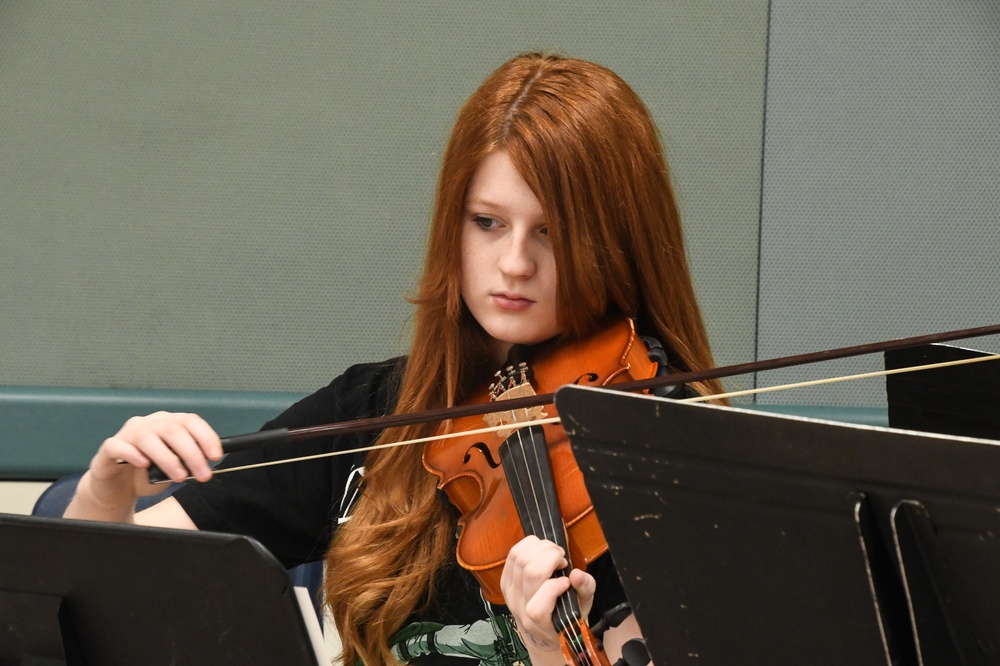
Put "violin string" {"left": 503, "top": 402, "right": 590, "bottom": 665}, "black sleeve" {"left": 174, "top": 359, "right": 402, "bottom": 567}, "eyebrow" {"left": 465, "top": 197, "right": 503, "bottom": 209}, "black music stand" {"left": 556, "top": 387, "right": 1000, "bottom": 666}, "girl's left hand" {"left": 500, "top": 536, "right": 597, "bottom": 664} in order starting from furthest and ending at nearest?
"black sleeve" {"left": 174, "top": 359, "right": 402, "bottom": 567}
"eyebrow" {"left": 465, "top": 197, "right": 503, "bottom": 209}
"violin string" {"left": 503, "top": 402, "right": 590, "bottom": 665}
"girl's left hand" {"left": 500, "top": 536, "right": 597, "bottom": 664}
"black music stand" {"left": 556, "top": 387, "right": 1000, "bottom": 666}

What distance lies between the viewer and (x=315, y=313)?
190 cm

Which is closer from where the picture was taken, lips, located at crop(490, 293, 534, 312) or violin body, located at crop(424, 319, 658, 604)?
violin body, located at crop(424, 319, 658, 604)

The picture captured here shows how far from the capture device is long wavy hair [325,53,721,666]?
3.31ft

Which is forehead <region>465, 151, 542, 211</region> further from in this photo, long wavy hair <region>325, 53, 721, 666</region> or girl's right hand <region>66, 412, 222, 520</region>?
girl's right hand <region>66, 412, 222, 520</region>

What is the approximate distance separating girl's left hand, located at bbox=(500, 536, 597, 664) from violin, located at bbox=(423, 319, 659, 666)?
4 cm

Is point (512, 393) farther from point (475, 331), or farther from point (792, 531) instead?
point (792, 531)

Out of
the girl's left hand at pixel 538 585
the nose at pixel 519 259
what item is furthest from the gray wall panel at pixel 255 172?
the girl's left hand at pixel 538 585

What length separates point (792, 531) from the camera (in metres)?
0.59

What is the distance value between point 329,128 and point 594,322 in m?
0.98

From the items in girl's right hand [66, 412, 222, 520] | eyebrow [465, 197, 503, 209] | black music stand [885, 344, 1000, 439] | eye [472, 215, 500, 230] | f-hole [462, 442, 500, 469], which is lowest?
f-hole [462, 442, 500, 469]

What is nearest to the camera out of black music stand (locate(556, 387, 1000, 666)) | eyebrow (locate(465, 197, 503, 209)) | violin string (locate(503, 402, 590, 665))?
black music stand (locate(556, 387, 1000, 666))

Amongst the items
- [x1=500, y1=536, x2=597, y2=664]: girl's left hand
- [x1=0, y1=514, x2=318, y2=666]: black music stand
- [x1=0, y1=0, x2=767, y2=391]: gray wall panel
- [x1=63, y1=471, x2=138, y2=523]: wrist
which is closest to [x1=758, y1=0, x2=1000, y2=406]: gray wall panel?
[x1=0, y1=0, x2=767, y2=391]: gray wall panel

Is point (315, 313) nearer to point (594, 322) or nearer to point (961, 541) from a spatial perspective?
point (594, 322)

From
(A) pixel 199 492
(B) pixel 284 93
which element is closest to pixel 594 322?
(A) pixel 199 492
